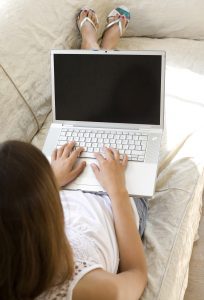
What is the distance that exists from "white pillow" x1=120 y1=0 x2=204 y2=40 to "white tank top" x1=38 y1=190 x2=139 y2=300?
0.93 metres

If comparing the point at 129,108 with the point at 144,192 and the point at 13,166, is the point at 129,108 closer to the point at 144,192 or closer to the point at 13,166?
the point at 144,192

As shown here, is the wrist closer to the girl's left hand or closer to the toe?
the girl's left hand

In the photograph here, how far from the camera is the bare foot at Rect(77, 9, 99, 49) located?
174 centimetres

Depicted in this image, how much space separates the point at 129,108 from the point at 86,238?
1.47 ft

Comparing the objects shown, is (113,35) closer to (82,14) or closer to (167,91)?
(82,14)

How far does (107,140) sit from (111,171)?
5.7 inches

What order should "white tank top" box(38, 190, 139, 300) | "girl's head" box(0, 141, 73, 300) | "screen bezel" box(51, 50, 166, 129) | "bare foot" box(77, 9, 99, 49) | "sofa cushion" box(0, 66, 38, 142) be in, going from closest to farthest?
"girl's head" box(0, 141, 73, 300), "white tank top" box(38, 190, 139, 300), "screen bezel" box(51, 50, 166, 129), "sofa cushion" box(0, 66, 38, 142), "bare foot" box(77, 9, 99, 49)

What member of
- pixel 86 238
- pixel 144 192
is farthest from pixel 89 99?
pixel 86 238

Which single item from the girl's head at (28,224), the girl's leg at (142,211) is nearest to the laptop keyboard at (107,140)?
the girl's leg at (142,211)

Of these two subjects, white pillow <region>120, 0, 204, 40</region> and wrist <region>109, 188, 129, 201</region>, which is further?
white pillow <region>120, 0, 204, 40</region>

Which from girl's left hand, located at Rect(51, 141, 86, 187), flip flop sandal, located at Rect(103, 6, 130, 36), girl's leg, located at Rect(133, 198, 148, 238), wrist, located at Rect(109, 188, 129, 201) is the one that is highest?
flip flop sandal, located at Rect(103, 6, 130, 36)

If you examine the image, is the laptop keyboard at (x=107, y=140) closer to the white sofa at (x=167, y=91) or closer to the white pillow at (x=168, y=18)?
the white sofa at (x=167, y=91)

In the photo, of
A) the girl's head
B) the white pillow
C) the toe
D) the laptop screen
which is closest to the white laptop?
the laptop screen

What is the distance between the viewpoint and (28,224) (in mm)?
717
